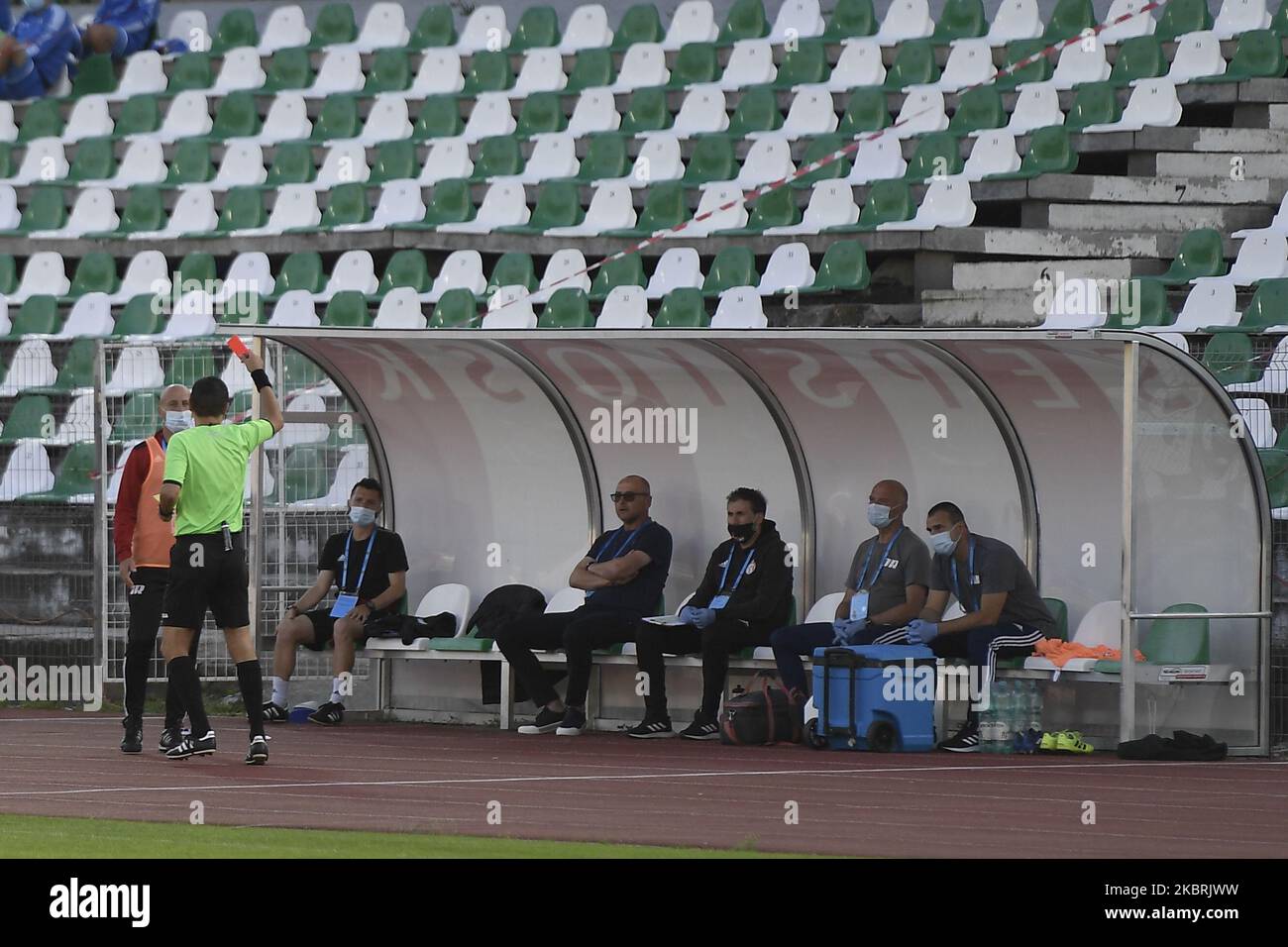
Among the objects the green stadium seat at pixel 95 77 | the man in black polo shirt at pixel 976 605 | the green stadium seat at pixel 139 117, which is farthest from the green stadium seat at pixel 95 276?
the man in black polo shirt at pixel 976 605

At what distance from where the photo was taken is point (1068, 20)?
65.8 feet

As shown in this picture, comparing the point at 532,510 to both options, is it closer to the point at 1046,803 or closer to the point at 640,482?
the point at 640,482

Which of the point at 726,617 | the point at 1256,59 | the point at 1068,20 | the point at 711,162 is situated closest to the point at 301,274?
the point at 711,162

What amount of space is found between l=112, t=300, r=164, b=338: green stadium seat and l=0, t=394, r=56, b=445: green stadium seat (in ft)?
6.95

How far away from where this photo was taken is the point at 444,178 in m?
20.7

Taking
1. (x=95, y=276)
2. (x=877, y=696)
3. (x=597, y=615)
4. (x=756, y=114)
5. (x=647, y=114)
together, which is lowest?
(x=877, y=696)

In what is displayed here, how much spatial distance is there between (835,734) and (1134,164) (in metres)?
8.27

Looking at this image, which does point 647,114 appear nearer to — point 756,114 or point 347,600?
point 756,114

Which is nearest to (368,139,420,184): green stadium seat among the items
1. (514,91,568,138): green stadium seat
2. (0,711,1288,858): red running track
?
(514,91,568,138): green stadium seat

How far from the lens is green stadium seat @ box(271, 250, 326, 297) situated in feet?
65.1

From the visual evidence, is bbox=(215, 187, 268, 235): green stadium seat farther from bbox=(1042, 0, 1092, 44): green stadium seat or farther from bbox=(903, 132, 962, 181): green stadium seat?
bbox=(1042, 0, 1092, 44): green stadium seat

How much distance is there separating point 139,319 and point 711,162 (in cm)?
555

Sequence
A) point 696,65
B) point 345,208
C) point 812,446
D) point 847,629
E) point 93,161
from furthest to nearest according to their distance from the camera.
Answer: point 93,161 < point 696,65 < point 345,208 < point 812,446 < point 847,629

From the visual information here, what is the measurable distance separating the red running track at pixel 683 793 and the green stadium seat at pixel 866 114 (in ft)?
28.1
